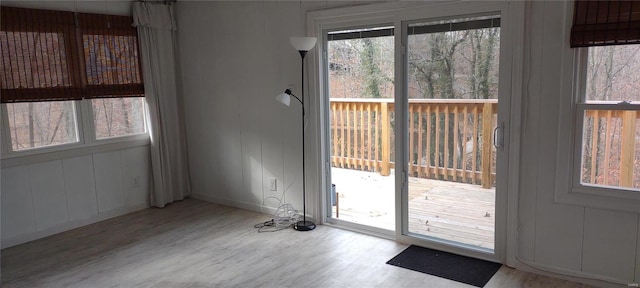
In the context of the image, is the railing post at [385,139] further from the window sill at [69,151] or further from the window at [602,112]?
the window sill at [69,151]

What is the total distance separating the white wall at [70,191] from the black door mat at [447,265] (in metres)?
2.91

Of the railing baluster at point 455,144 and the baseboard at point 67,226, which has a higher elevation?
the railing baluster at point 455,144

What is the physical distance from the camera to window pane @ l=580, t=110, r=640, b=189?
280 cm

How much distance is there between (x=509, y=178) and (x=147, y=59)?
3622 mm

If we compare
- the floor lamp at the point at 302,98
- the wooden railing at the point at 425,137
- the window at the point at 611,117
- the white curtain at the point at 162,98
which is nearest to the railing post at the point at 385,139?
the wooden railing at the point at 425,137

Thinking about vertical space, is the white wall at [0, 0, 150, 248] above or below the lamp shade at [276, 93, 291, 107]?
below

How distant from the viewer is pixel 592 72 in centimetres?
285

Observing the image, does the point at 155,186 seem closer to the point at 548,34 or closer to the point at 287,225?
the point at 287,225

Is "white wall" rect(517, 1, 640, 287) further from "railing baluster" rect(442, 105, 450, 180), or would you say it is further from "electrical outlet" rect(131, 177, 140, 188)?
"electrical outlet" rect(131, 177, 140, 188)

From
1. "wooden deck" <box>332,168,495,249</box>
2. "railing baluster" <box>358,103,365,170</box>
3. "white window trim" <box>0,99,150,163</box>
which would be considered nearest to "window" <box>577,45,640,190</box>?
"wooden deck" <box>332,168,495,249</box>

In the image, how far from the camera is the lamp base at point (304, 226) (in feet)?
13.6

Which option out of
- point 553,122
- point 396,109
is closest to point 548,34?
point 553,122

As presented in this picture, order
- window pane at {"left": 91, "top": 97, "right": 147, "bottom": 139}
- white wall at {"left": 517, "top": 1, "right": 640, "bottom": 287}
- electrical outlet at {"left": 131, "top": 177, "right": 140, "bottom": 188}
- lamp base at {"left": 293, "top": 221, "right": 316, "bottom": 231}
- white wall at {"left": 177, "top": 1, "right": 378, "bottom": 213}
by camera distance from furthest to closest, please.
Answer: electrical outlet at {"left": 131, "top": 177, "right": 140, "bottom": 188}
window pane at {"left": 91, "top": 97, "right": 147, "bottom": 139}
white wall at {"left": 177, "top": 1, "right": 378, "bottom": 213}
lamp base at {"left": 293, "top": 221, "right": 316, "bottom": 231}
white wall at {"left": 517, "top": 1, "right": 640, "bottom": 287}

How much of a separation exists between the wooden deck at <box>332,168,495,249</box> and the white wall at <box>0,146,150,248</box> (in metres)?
2.16
